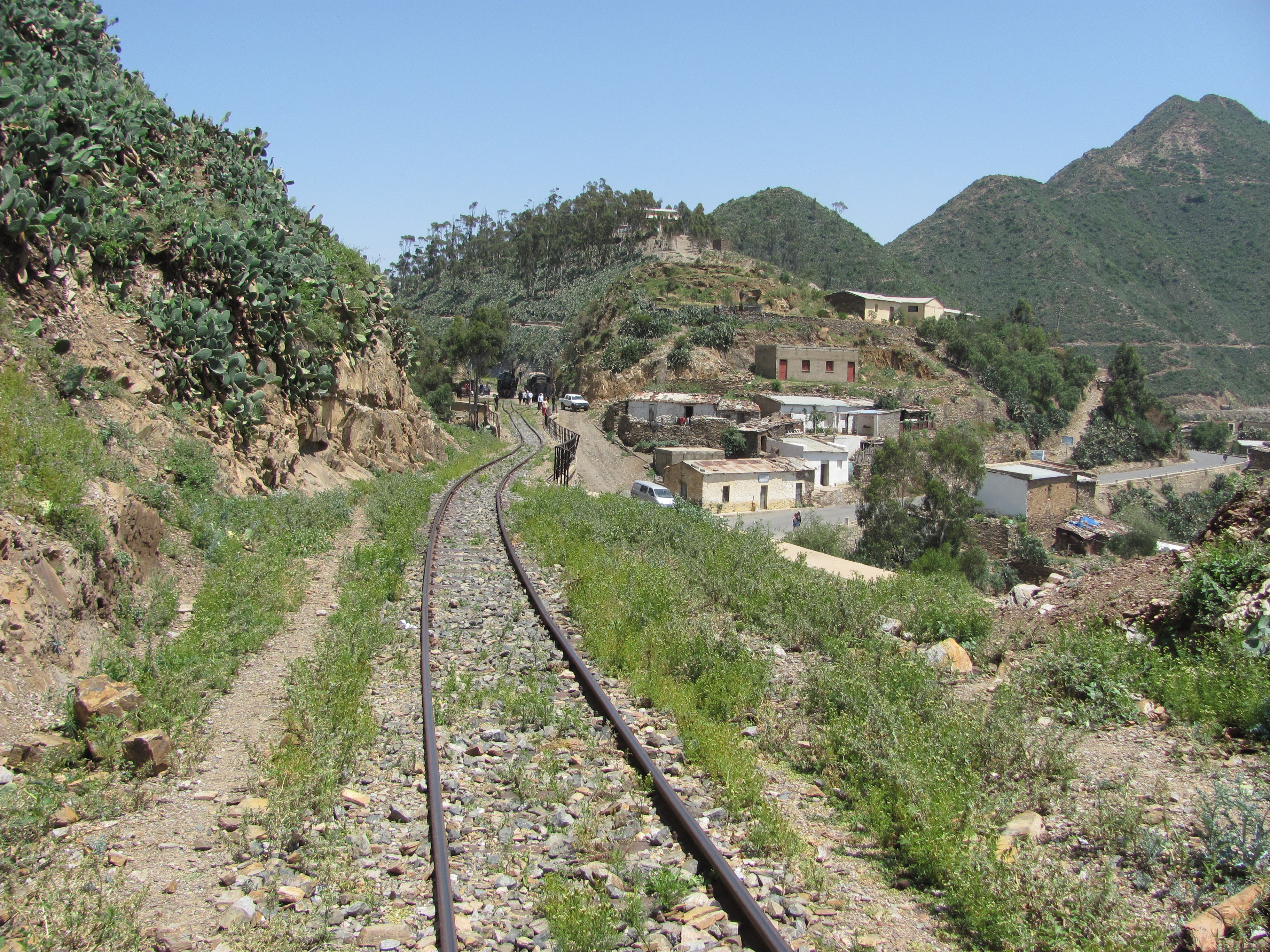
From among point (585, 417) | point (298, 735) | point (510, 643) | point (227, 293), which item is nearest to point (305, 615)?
point (510, 643)

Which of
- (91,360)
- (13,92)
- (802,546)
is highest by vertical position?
(13,92)

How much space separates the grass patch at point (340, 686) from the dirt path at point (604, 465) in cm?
2371

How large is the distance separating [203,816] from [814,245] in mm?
137666

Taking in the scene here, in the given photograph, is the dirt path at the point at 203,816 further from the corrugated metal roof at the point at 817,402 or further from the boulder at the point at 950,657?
the corrugated metal roof at the point at 817,402

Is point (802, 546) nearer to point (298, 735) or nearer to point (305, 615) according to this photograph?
point (305, 615)

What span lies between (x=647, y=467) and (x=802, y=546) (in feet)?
58.8

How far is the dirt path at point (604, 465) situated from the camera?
39.9 meters

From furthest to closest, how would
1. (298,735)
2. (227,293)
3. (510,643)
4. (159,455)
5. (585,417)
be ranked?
(585,417) < (227,293) < (159,455) < (510,643) < (298,735)

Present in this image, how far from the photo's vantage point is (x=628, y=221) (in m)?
103

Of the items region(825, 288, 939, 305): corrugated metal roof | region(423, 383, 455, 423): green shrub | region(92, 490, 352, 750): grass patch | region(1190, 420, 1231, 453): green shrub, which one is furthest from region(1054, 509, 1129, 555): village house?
region(1190, 420, 1231, 453): green shrub

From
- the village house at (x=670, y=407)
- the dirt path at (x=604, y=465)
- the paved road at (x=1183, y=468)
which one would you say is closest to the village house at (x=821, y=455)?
the village house at (x=670, y=407)

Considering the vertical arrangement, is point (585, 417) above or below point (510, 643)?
above

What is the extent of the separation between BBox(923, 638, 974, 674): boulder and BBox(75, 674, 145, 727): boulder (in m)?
6.79

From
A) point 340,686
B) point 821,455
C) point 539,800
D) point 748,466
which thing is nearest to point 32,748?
point 340,686
